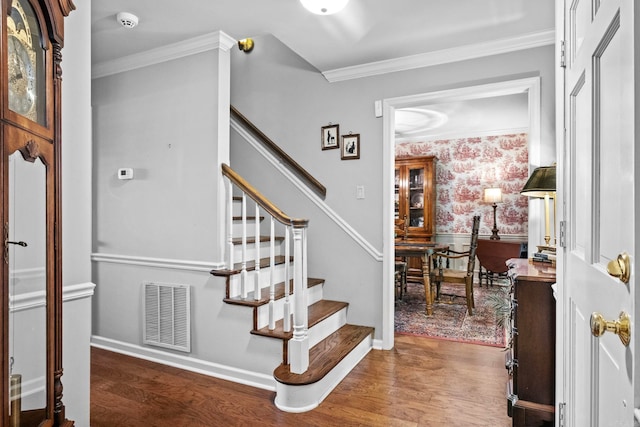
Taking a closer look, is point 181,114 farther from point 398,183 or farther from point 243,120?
point 398,183

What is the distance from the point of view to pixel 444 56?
283 cm

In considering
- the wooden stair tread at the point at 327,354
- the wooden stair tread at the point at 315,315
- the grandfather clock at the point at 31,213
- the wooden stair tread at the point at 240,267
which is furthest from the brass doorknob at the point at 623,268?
the wooden stair tread at the point at 240,267

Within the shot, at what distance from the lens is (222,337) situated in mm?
2555

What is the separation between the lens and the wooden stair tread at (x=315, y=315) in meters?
2.35

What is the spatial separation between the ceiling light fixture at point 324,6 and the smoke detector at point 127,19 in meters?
1.12

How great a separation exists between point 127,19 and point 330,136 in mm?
1671

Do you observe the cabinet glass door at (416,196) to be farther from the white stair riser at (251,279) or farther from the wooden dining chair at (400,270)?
the white stair riser at (251,279)

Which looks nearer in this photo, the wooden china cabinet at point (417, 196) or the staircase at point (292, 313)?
the staircase at point (292, 313)

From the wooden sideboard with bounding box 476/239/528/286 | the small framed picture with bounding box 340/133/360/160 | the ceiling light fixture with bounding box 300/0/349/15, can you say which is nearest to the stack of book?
the small framed picture with bounding box 340/133/360/160

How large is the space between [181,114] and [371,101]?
1.50 metres

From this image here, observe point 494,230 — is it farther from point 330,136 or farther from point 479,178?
point 330,136

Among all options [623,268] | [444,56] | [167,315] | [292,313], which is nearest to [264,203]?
[292,313]

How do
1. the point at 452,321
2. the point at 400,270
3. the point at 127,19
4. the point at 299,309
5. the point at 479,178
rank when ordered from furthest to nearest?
1. the point at 479,178
2. the point at 400,270
3. the point at 452,321
4. the point at 127,19
5. the point at 299,309

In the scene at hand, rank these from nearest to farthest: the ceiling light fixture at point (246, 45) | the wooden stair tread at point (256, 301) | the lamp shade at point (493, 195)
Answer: the wooden stair tread at point (256, 301), the ceiling light fixture at point (246, 45), the lamp shade at point (493, 195)
